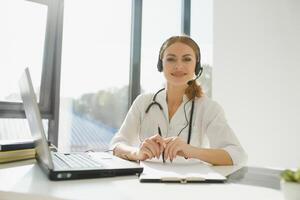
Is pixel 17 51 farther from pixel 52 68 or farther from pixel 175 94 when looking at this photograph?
pixel 175 94

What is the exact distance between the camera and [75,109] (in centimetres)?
217

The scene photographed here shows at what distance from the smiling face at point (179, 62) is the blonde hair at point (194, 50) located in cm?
3

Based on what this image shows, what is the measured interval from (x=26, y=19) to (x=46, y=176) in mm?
1454

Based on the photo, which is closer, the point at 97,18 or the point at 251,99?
the point at 97,18

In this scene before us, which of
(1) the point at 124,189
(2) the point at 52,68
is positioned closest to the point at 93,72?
(2) the point at 52,68

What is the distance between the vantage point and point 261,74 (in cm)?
253

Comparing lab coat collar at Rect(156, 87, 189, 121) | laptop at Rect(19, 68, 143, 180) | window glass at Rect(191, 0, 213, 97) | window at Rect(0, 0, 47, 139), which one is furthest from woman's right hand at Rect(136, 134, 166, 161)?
window glass at Rect(191, 0, 213, 97)

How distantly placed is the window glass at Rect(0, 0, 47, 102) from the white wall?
1.58 metres

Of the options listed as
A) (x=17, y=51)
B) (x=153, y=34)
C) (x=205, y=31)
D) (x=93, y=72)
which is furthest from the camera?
(x=205, y=31)

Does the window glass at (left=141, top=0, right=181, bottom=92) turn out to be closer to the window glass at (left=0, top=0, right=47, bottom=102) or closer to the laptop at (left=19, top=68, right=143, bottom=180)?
the window glass at (left=0, top=0, right=47, bottom=102)

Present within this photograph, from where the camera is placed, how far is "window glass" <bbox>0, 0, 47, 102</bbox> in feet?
5.94

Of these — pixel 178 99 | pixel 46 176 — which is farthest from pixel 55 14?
pixel 46 176

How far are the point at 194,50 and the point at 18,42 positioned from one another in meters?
1.12

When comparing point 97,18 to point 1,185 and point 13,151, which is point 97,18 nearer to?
point 13,151
